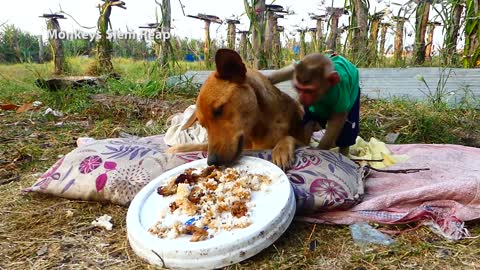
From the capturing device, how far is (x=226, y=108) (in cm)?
259

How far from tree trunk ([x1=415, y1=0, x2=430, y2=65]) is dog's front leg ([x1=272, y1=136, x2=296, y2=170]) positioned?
4812mm

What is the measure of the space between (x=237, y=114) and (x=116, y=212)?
1.00m

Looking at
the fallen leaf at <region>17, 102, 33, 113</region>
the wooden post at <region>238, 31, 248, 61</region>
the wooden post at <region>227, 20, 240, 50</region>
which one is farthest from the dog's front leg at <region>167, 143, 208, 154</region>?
the wooden post at <region>227, 20, 240, 50</region>

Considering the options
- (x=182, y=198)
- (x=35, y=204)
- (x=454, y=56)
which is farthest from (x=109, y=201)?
(x=454, y=56)

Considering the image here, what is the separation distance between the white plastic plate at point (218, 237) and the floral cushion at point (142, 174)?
8.9 inches

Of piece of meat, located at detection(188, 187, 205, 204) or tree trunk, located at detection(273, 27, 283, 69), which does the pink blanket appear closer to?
piece of meat, located at detection(188, 187, 205, 204)

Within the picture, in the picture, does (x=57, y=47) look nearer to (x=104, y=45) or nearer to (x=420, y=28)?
(x=104, y=45)

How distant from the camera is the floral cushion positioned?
2.41 m

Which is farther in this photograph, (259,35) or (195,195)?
(259,35)

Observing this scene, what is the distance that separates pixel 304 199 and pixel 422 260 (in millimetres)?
687

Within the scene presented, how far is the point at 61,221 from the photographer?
250 centimetres

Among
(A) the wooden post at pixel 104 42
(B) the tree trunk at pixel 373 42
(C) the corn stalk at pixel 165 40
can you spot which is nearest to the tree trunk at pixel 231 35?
(C) the corn stalk at pixel 165 40

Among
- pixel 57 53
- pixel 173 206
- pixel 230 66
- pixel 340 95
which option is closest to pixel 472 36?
pixel 340 95

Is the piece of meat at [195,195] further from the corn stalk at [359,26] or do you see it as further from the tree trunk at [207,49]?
the tree trunk at [207,49]
